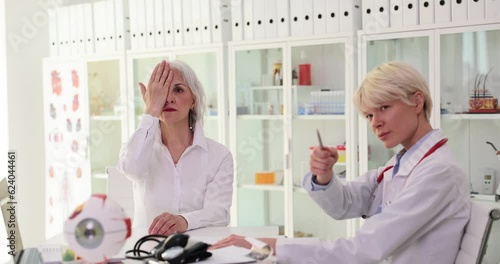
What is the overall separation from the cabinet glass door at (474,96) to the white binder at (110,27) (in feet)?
7.94

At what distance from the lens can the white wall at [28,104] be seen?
4562 millimetres

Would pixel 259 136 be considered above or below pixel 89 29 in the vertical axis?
below

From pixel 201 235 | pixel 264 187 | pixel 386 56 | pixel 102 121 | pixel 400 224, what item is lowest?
pixel 264 187

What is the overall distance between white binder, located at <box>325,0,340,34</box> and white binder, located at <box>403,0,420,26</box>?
0.40 m

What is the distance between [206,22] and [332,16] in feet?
3.06

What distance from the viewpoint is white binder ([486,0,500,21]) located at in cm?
288

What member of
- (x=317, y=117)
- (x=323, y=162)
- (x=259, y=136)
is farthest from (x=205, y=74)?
(x=323, y=162)

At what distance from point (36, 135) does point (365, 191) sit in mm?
3679

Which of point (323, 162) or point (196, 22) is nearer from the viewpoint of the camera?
point (323, 162)

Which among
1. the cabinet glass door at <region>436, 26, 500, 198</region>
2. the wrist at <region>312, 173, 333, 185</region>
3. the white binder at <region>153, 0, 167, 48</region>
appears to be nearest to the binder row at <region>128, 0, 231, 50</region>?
the white binder at <region>153, 0, 167, 48</region>

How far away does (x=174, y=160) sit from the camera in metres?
2.19

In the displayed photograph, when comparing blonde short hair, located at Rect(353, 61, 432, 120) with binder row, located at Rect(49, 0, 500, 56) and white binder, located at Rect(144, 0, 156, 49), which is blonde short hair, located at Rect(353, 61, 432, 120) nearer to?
binder row, located at Rect(49, 0, 500, 56)

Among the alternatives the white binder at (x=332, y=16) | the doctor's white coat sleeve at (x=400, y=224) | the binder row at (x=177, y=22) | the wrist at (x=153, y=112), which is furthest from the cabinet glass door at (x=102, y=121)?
the doctor's white coat sleeve at (x=400, y=224)

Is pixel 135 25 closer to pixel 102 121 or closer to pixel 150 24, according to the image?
pixel 150 24
